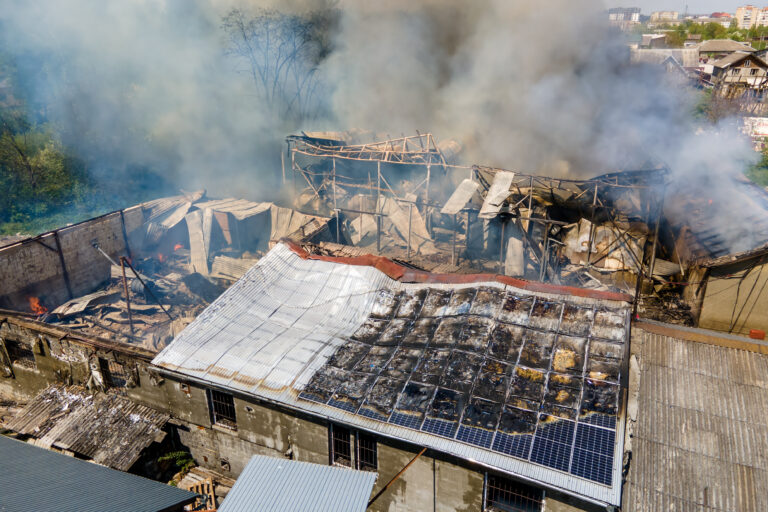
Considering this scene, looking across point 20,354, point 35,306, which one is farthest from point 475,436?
point 35,306

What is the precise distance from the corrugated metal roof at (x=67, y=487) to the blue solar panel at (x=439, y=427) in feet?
12.4

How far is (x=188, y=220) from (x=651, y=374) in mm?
17371

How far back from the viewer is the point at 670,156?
674 inches

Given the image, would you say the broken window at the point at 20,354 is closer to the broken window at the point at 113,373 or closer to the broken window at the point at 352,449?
the broken window at the point at 113,373

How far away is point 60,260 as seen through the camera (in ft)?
55.1

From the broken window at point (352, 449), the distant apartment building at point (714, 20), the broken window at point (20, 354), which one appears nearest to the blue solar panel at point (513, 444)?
the broken window at point (352, 449)

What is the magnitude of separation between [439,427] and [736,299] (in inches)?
390

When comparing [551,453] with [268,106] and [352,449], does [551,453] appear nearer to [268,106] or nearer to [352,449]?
[352,449]

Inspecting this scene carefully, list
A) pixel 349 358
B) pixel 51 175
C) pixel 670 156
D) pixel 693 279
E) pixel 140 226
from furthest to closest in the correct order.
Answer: pixel 51 175 < pixel 140 226 < pixel 670 156 < pixel 693 279 < pixel 349 358

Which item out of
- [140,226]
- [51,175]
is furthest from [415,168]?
[51,175]

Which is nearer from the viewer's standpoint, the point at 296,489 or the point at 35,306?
the point at 296,489

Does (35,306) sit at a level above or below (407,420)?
below

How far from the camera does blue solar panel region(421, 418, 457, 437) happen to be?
24.7ft

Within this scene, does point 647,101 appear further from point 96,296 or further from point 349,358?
point 96,296
